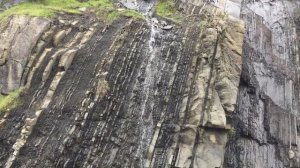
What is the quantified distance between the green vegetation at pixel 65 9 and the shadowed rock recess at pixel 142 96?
53 centimetres

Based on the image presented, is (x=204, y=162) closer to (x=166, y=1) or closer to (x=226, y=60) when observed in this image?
(x=226, y=60)

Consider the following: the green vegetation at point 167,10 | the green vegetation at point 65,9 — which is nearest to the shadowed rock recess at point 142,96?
the green vegetation at point 167,10

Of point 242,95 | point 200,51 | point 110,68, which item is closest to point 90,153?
point 110,68

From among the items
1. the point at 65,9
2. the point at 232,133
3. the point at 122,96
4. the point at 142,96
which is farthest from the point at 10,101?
the point at 232,133

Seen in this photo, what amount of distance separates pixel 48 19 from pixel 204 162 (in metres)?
9.34

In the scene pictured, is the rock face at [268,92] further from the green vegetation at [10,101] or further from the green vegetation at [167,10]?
the green vegetation at [10,101]

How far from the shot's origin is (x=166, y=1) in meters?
21.9

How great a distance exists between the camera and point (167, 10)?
2112 cm

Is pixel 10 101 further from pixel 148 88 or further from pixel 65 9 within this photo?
pixel 65 9

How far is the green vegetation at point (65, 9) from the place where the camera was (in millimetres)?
19062

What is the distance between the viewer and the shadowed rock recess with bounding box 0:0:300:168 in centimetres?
1507

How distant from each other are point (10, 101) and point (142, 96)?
16.5 ft

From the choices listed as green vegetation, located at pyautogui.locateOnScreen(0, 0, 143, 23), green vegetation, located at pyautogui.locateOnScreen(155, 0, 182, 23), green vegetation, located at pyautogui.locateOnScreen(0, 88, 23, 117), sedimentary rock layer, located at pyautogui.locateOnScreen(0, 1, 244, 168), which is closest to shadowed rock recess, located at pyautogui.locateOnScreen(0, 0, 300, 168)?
sedimentary rock layer, located at pyautogui.locateOnScreen(0, 1, 244, 168)

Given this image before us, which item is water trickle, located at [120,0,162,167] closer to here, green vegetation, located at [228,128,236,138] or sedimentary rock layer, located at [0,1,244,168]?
sedimentary rock layer, located at [0,1,244,168]
